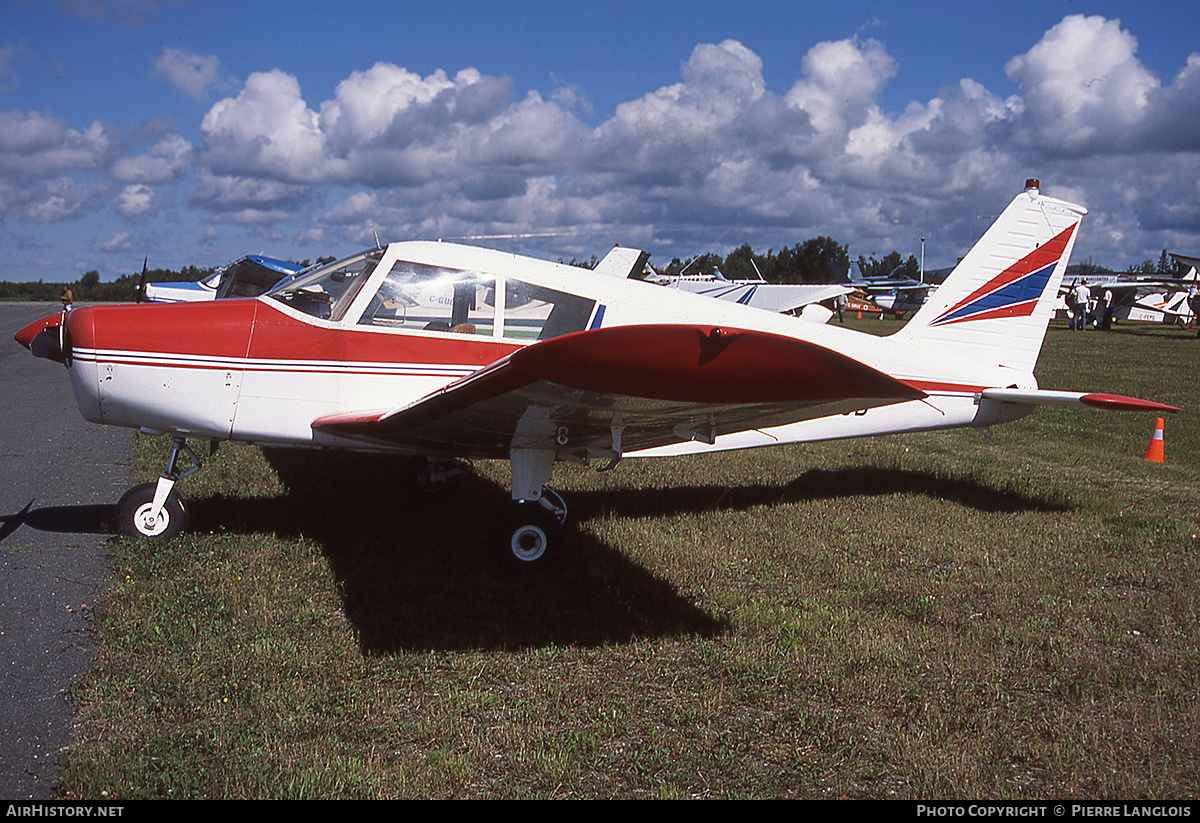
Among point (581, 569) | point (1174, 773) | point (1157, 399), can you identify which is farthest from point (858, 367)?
point (1157, 399)

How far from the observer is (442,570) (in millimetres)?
5352

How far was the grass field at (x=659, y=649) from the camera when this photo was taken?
123 inches

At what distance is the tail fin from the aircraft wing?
2.54 meters

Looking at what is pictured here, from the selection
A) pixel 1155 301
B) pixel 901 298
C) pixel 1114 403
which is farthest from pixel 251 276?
pixel 1155 301

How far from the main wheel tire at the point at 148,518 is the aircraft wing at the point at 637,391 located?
140 cm

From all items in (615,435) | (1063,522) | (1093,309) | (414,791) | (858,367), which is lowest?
(414,791)

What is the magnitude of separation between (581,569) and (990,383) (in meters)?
3.82

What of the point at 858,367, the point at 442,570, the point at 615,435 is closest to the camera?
the point at 858,367

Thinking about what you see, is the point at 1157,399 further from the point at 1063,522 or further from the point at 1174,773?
the point at 1174,773

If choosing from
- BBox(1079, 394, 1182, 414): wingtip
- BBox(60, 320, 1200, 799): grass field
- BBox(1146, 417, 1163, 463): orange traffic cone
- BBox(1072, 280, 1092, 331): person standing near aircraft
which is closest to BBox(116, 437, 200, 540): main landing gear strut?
BBox(60, 320, 1200, 799): grass field

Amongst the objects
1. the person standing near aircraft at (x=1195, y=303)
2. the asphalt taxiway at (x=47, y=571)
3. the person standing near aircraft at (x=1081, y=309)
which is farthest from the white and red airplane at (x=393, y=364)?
the person standing near aircraft at (x=1081, y=309)

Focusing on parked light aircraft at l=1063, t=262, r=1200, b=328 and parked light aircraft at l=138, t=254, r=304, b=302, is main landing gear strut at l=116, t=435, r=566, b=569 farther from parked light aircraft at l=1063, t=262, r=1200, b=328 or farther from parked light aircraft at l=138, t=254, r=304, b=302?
parked light aircraft at l=1063, t=262, r=1200, b=328

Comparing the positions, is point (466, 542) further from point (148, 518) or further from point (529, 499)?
point (148, 518)

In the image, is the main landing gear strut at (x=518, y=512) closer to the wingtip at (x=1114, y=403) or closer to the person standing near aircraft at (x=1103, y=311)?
the wingtip at (x=1114, y=403)
